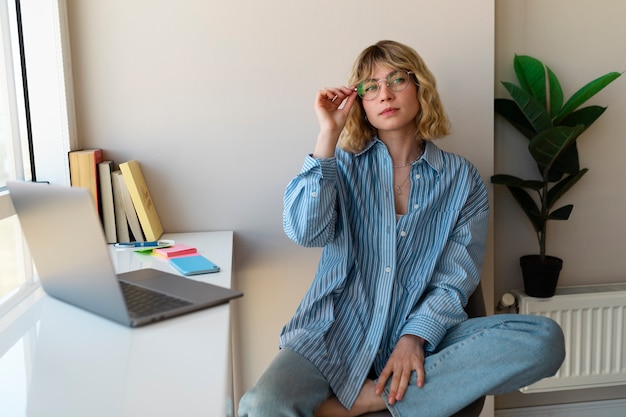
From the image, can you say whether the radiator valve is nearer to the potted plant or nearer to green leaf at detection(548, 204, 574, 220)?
the potted plant

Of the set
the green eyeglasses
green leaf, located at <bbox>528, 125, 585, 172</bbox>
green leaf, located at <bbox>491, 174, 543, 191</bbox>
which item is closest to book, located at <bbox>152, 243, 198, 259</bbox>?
the green eyeglasses

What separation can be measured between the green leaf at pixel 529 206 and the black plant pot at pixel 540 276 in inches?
4.4

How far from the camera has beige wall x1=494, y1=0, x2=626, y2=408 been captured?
209cm

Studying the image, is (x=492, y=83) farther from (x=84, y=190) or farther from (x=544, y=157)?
(x=84, y=190)

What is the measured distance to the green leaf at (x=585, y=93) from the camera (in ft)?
6.24

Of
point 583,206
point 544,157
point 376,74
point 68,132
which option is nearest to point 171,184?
point 68,132

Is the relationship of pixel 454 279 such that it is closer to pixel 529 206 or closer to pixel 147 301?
pixel 529 206

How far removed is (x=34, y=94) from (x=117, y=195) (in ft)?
1.17

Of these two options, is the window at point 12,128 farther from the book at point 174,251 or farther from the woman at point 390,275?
the woman at point 390,275

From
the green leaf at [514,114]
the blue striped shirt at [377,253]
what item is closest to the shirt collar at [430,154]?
the blue striped shirt at [377,253]

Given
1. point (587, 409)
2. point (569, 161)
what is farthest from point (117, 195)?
point (587, 409)

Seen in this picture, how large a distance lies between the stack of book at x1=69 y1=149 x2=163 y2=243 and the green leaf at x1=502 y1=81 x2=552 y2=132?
114cm

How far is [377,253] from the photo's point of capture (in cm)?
165

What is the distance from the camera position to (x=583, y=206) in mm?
2197
